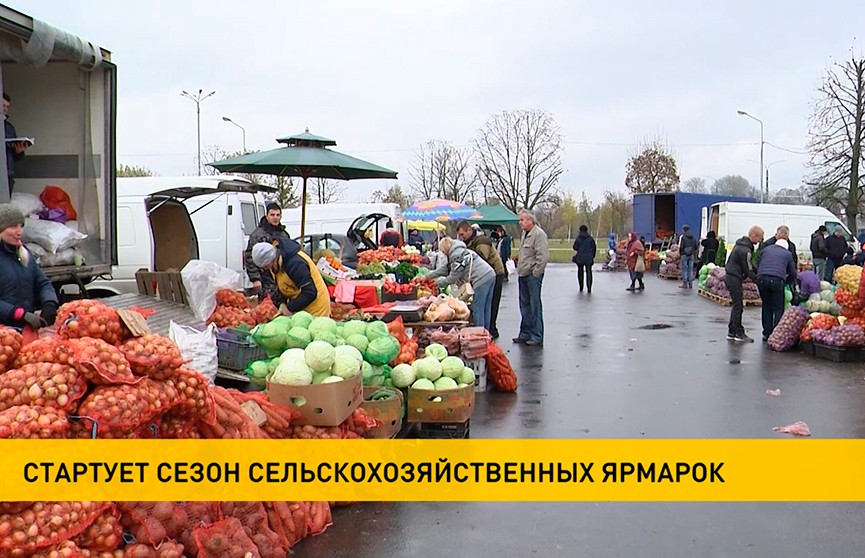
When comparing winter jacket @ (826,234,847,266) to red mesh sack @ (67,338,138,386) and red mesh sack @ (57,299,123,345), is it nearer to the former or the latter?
red mesh sack @ (57,299,123,345)

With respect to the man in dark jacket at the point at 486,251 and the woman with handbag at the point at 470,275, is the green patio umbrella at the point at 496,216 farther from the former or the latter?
the woman with handbag at the point at 470,275

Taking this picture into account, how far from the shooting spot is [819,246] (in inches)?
818

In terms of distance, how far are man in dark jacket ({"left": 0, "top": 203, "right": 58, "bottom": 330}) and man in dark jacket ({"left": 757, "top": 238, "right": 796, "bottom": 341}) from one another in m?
9.96

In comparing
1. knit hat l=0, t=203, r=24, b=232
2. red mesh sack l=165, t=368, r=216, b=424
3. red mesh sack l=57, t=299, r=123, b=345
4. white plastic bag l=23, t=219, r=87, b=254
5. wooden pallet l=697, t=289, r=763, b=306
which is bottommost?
wooden pallet l=697, t=289, r=763, b=306

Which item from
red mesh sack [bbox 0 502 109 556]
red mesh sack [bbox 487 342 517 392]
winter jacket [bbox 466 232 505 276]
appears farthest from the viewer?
winter jacket [bbox 466 232 505 276]

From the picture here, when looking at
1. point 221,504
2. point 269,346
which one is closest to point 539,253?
point 269,346

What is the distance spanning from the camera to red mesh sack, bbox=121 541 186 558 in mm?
3298

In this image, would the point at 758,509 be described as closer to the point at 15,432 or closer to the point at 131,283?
the point at 15,432

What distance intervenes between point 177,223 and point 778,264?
885cm

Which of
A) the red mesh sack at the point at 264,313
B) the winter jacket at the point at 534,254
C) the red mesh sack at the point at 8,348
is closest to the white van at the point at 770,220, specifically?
the winter jacket at the point at 534,254

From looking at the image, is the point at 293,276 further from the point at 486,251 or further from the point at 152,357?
the point at 486,251

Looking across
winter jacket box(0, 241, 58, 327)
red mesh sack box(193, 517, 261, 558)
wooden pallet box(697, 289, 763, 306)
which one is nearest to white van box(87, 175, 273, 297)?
winter jacket box(0, 241, 58, 327)

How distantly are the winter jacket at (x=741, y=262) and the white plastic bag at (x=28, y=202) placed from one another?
961 centimetres

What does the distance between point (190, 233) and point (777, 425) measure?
7.80 meters
